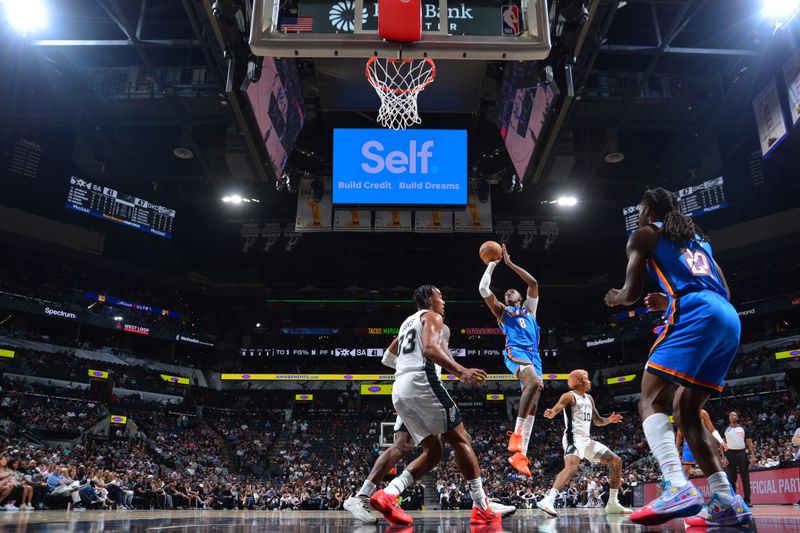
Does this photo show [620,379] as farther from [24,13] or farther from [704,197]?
[24,13]

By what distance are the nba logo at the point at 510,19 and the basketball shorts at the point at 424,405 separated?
184 inches

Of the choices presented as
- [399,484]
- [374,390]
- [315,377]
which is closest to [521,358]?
[399,484]

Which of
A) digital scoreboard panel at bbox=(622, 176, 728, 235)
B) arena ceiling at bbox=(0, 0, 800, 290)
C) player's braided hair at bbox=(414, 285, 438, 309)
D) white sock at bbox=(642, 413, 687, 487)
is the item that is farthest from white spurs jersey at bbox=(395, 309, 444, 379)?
digital scoreboard panel at bbox=(622, 176, 728, 235)

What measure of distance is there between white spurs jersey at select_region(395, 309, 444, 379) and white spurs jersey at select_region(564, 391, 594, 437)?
129 inches

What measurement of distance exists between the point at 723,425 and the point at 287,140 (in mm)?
23759

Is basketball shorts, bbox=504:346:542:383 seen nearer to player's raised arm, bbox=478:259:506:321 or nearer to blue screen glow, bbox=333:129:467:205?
player's raised arm, bbox=478:259:506:321

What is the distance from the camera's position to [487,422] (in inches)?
1304

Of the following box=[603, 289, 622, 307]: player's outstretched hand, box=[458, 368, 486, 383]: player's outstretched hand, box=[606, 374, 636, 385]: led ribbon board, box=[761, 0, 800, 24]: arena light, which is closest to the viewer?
box=[603, 289, 622, 307]: player's outstretched hand

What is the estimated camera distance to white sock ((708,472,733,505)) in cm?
321

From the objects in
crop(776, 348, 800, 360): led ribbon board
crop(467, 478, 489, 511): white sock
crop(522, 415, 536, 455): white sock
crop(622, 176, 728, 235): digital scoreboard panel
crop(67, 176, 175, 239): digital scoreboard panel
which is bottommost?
crop(467, 478, 489, 511): white sock

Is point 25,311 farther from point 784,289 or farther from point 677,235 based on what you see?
point 784,289

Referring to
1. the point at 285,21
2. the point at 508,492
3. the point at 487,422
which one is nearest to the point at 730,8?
the point at 285,21

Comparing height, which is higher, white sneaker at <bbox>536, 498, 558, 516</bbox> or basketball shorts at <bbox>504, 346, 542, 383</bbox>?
→ basketball shorts at <bbox>504, 346, 542, 383</bbox>

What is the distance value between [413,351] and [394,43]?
356 cm
